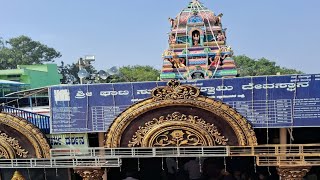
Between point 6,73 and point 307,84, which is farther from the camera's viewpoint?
point 6,73

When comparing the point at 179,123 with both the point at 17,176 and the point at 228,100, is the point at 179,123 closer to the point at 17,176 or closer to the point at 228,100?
the point at 228,100

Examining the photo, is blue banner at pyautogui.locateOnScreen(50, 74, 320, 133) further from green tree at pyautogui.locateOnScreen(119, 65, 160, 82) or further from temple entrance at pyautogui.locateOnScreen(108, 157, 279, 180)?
green tree at pyautogui.locateOnScreen(119, 65, 160, 82)

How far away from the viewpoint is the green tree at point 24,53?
4944 cm

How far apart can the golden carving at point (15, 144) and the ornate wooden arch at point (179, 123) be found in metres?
3.19

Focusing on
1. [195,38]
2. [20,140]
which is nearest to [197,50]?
[195,38]

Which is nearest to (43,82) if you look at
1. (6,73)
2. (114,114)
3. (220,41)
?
(6,73)

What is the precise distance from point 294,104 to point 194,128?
3182mm

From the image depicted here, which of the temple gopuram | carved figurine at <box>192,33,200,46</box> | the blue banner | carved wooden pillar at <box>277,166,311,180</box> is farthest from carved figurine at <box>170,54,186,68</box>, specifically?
carved wooden pillar at <box>277,166,311,180</box>

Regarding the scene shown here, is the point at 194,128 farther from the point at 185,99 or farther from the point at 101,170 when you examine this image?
the point at 101,170

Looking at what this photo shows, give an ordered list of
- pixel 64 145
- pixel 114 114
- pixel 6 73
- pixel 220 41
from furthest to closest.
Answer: pixel 6 73 < pixel 220 41 < pixel 64 145 < pixel 114 114

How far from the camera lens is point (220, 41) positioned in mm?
16734

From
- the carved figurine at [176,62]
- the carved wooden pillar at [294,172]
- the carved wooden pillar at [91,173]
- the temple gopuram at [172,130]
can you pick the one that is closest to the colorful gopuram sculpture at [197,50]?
the carved figurine at [176,62]

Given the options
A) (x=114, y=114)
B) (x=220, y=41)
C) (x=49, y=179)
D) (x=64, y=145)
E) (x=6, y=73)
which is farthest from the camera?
(x=6, y=73)

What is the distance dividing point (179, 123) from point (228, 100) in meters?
1.73
